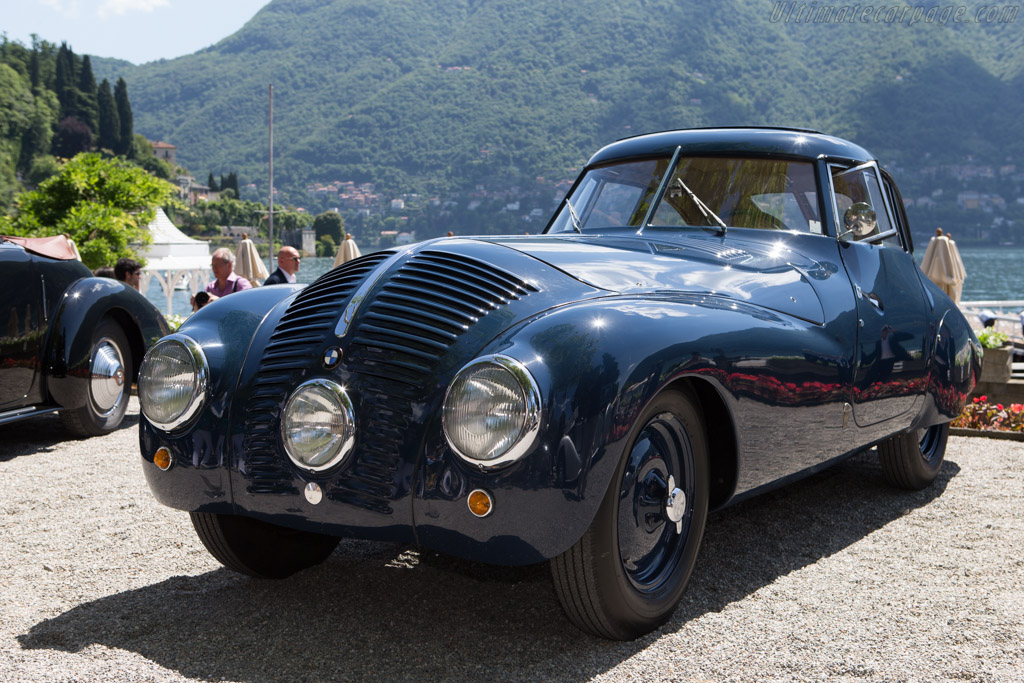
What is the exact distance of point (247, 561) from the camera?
3.71 meters

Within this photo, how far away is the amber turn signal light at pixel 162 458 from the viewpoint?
3.29 meters

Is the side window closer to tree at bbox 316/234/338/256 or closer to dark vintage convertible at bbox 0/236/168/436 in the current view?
dark vintage convertible at bbox 0/236/168/436

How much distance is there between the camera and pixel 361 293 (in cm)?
322

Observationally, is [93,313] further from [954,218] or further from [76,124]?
[954,218]

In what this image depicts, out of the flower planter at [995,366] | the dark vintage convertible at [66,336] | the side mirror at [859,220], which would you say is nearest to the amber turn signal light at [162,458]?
the side mirror at [859,220]

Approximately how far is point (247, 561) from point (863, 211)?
3.32m

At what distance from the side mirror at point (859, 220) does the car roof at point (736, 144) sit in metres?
0.35

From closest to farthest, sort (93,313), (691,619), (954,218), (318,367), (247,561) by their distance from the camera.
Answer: (318,367) → (691,619) → (247,561) → (93,313) → (954,218)

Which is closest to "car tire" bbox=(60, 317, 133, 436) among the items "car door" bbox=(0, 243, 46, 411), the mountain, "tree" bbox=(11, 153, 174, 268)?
"car door" bbox=(0, 243, 46, 411)

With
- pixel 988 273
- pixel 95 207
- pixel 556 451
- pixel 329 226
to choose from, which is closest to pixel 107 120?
pixel 329 226

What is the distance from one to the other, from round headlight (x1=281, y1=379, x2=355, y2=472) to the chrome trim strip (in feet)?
0.69

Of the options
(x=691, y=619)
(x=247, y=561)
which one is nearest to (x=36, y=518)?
(x=247, y=561)

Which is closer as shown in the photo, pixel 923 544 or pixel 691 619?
pixel 691 619

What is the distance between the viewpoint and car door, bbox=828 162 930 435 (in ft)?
14.4
